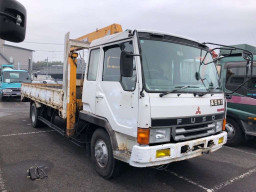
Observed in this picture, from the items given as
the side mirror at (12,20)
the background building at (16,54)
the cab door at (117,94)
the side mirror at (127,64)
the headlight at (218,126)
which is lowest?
the headlight at (218,126)

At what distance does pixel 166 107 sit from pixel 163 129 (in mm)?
309

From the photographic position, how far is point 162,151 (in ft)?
9.96

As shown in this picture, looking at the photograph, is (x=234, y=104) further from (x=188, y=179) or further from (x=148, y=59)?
(x=148, y=59)

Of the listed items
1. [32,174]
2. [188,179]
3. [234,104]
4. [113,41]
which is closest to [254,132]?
[234,104]

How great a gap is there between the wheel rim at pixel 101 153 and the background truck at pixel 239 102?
3.41m

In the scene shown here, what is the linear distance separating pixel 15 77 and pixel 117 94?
48.8 ft

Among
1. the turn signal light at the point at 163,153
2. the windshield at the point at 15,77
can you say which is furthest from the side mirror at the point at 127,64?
the windshield at the point at 15,77

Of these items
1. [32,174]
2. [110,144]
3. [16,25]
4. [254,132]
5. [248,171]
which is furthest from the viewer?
[254,132]

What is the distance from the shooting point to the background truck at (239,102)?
557 centimetres

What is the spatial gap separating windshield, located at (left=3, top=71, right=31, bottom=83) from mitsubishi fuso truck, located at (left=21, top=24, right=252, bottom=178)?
530 inches

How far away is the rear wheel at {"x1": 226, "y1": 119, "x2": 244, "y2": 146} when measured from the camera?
588 centimetres

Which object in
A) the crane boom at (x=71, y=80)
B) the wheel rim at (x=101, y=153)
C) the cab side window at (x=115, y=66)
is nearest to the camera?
the cab side window at (x=115, y=66)

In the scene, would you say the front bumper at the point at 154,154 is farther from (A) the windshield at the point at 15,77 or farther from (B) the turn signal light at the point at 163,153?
(A) the windshield at the point at 15,77

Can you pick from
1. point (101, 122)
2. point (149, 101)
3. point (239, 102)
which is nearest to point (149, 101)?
point (149, 101)
